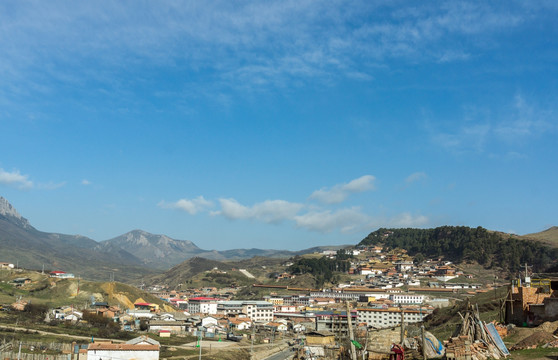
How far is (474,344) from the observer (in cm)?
2203

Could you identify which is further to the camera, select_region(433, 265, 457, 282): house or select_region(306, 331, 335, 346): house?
select_region(433, 265, 457, 282): house

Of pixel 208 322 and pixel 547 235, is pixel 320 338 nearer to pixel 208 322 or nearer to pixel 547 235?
pixel 208 322

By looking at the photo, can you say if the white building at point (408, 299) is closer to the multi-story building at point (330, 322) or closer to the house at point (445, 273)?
the multi-story building at point (330, 322)

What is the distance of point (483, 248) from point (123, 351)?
5371 inches

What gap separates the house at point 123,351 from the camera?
44.8 m

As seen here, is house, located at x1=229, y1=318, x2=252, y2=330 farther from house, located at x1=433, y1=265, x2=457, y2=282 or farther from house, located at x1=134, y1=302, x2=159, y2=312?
house, located at x1=433, y1=265, x2=457, y2=282

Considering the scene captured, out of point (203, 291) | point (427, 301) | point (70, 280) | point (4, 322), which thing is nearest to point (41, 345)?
point (4, 322)

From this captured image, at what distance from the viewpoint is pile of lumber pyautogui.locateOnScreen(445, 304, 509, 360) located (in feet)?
68.8

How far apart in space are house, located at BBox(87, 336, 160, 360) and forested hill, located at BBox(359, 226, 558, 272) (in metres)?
114

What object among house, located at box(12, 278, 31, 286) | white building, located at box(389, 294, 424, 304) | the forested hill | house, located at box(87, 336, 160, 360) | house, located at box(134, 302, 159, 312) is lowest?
house, located at box(134, 302, 159, 312)

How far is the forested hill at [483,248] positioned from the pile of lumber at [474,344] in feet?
390

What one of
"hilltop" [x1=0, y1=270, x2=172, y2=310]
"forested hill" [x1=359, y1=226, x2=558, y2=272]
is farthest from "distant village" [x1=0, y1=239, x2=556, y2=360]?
"forested hill" [x1=359, y1=226, x2=558, y2=272]

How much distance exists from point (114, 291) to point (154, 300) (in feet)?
30.7

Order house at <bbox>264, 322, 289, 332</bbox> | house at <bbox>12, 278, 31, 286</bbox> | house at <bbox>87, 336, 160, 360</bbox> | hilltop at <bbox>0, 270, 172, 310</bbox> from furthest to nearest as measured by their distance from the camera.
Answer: house at <bbox>12, 278, 31, 286</bbox>, hilltop at <bbox>0, 270, 172, 310</bbox>, house at <bbox>264, 322, 289, 332</bbox>, house at <bbox>87, 336, 160, 360</bbox>
